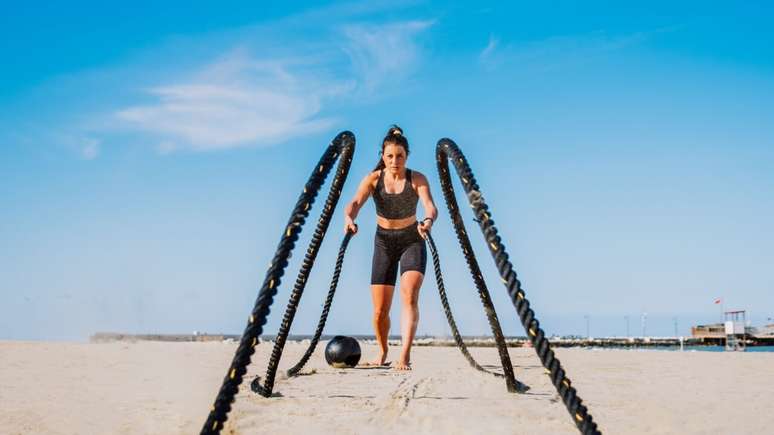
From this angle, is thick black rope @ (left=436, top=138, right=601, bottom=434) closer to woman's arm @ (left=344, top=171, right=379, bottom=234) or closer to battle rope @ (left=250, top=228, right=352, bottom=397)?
battle rope @ (left=250, top=228, right=352, bottom=397)

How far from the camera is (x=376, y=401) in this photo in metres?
4.84

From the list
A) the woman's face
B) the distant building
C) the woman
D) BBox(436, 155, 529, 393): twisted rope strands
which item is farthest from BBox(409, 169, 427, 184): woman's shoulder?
the distant building

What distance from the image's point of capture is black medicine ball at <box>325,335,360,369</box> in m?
8.59

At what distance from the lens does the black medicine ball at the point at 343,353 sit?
859 cm

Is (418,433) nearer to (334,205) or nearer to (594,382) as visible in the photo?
(334,205)

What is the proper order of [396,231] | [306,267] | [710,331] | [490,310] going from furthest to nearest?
[710,331] < [396,231] < [490,310] < [306,267]

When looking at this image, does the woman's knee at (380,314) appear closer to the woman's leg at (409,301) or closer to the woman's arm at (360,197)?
the woman's leg at (409,301)

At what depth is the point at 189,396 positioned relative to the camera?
523 cm

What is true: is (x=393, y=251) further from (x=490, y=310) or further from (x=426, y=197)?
(x=490, y=310)

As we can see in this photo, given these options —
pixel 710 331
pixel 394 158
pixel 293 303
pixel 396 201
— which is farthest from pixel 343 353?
pixel 710 331

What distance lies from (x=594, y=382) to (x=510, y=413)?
8.87ft

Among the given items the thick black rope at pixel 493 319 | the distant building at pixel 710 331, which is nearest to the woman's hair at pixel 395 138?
the thick black rope at pixel 493 319

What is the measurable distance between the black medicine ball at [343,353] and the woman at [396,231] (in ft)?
2.79

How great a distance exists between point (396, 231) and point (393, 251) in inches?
11.1
